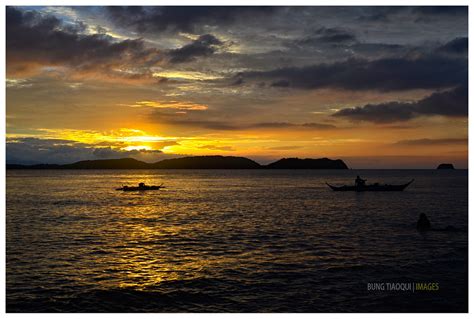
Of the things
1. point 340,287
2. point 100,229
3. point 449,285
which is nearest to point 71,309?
point 340,287

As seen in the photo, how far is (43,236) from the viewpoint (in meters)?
43.3

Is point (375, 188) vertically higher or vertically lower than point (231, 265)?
higher

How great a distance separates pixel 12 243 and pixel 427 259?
33288 mm

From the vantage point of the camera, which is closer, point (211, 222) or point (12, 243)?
point (12, 243)

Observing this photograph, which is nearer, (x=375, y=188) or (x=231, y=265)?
(x=231, y=265)

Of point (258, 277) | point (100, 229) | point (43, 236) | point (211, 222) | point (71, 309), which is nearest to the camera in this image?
point (71, 309)

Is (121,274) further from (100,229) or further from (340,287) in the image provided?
(100,229)

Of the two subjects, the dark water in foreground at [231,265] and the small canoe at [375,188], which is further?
the small canoe at [375,188]

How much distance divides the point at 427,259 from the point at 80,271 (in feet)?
77.3

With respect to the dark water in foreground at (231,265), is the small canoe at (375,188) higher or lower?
higher

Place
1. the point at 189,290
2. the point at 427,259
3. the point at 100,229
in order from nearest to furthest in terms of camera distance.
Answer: the point at 189,290 < the point at 427,259 < the point at 100,229

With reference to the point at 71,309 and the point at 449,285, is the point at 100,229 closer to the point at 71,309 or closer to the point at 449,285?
the point at 71,309

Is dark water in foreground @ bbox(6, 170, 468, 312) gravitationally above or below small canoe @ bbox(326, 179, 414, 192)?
below

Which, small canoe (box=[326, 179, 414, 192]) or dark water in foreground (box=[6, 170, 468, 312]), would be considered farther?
small canoe (box=[326, 179, 414, 192])
